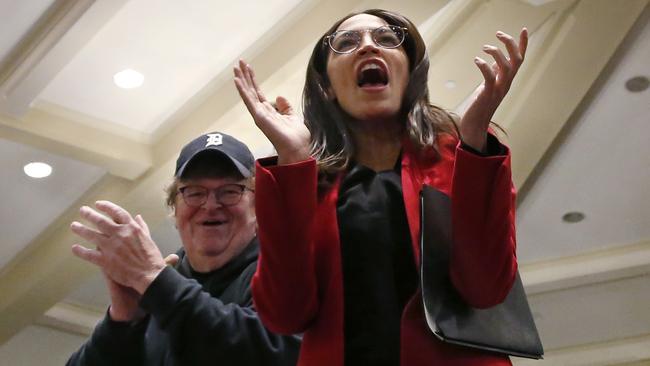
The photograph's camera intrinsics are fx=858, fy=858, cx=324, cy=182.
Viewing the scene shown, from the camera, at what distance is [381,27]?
122cm

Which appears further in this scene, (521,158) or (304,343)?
(521,158)

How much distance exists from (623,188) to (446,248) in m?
4.34

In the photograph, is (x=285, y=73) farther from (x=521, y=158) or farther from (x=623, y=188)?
(x=623, y=188)

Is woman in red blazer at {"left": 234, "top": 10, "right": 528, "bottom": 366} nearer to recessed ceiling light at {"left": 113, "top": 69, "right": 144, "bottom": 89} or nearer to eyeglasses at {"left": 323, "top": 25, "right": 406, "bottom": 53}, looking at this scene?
eyeglasses at {"left": 323, "top": 25, "right": 406, "bottom": 53}

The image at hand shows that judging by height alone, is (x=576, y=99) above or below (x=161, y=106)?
below

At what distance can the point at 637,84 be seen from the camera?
435 centimetres

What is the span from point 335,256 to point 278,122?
0.57 feet

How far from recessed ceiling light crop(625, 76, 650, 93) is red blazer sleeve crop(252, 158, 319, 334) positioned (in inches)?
146

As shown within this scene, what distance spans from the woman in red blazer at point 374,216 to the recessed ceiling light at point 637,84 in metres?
3.48

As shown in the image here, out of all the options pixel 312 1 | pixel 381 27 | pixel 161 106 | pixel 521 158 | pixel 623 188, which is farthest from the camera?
pixel 623 188

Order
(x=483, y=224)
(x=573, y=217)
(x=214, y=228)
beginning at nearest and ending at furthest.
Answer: (x=483, y=224) → (x=214, y=228) → (x=573, y=217)

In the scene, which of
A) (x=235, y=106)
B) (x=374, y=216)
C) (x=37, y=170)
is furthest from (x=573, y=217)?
(x=374, y=216)

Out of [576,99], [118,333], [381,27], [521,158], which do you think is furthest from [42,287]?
[381,27]

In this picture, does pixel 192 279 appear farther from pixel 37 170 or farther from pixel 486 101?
pixel 37 170
